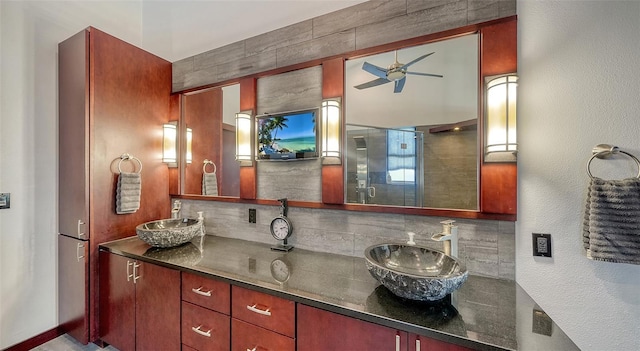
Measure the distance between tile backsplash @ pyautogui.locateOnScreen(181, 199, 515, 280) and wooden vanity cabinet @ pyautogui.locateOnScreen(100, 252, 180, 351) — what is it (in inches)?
26.1

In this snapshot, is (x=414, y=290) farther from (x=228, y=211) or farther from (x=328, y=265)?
(x=228, y=211)

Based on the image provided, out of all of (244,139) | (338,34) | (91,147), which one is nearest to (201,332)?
(244,139)

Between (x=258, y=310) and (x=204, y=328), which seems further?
(x=204, y=328)

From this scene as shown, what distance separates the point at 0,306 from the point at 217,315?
183 cm

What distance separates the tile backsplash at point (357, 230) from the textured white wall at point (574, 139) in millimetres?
106

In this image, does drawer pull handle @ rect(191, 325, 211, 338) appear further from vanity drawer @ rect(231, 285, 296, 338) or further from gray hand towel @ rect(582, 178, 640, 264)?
gray hand towel @ rect(582, 178, 640, 264)

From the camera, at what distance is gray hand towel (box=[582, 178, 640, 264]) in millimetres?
A: 758

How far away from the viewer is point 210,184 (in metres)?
2.35

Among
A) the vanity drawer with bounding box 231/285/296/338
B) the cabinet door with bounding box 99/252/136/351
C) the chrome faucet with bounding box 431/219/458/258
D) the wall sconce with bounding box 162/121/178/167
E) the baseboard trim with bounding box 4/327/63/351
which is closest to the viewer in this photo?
the vanity drawer with bounding box 231/285/296/338

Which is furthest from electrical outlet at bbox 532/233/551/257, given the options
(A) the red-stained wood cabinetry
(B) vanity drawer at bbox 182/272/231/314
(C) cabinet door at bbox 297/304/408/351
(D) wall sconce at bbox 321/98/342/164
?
(A) the red-stained wood cabinetry

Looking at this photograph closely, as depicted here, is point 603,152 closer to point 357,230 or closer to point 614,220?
point 614,220

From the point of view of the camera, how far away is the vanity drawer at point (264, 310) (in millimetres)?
1225

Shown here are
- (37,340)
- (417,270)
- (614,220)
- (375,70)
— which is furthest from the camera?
(37,340)

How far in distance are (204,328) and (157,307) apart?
1.46 feet
